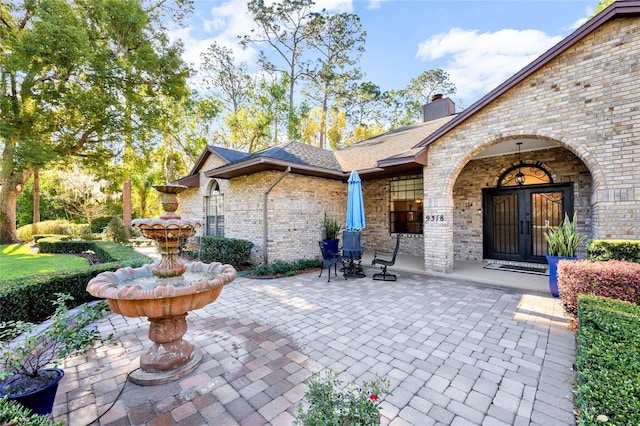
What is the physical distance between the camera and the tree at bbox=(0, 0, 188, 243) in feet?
31.5

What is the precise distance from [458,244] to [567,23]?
8.65m

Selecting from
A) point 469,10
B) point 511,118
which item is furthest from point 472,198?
point 469,10

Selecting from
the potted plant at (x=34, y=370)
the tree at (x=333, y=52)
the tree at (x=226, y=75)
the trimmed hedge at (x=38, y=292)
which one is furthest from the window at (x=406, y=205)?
the tree at (x=226, y=75)

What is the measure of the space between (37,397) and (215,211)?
32.2ft

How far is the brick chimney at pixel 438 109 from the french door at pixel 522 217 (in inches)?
214

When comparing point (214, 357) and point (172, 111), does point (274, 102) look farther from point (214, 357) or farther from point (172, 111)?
point (214, 357)

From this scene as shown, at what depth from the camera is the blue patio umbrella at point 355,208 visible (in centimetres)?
736

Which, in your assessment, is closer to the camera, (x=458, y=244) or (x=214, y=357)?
(x=214, y=357)

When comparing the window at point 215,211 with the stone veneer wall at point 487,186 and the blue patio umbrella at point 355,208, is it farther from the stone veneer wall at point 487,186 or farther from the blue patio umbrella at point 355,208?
the stone veneer wall at point 487,186

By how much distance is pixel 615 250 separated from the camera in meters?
4.38

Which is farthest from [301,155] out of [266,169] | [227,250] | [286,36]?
[286,36]

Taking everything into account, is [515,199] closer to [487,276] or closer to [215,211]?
[487,276]

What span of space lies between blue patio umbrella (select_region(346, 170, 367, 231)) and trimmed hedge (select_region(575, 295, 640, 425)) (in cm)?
478

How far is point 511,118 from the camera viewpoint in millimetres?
6137
